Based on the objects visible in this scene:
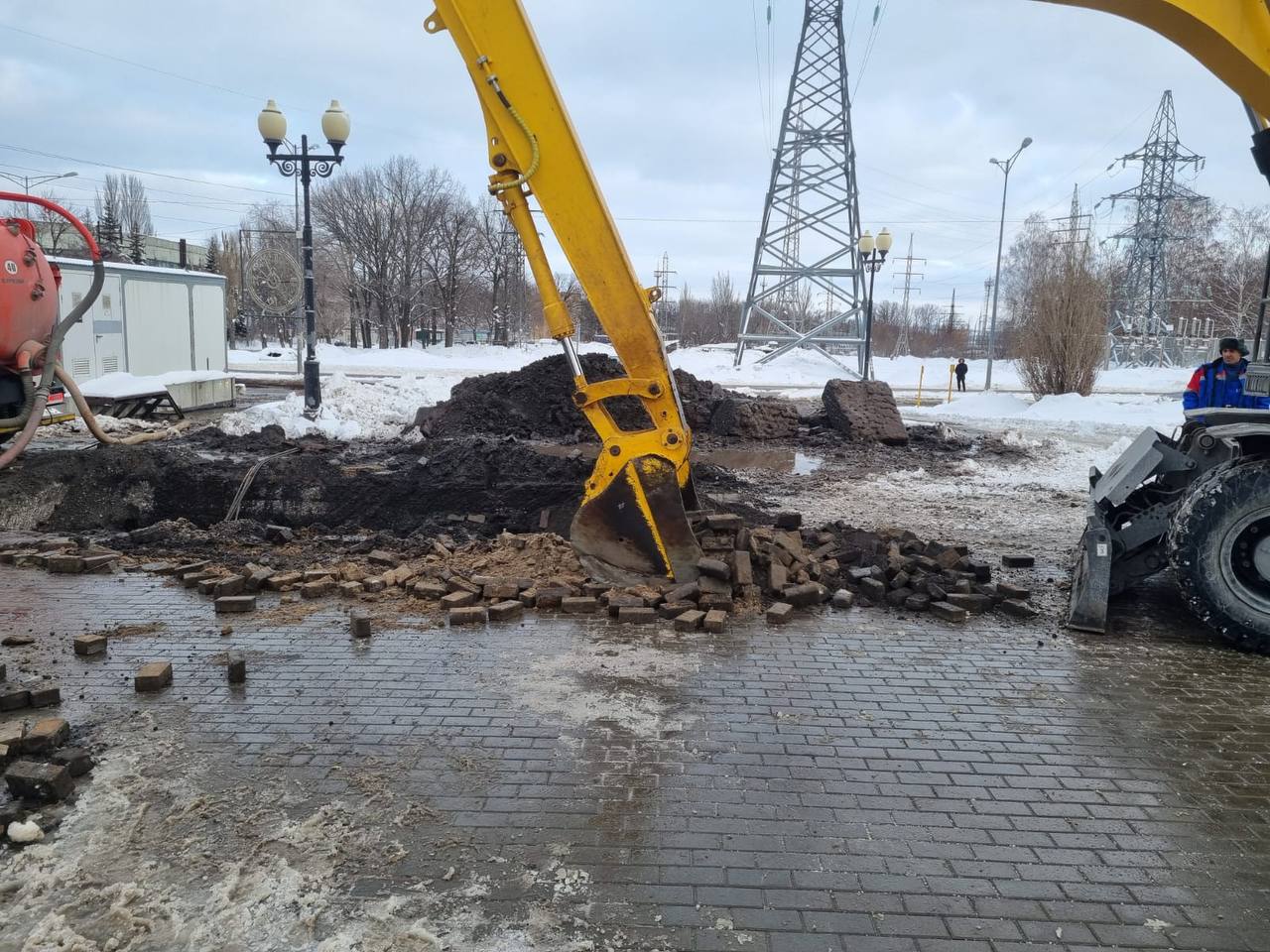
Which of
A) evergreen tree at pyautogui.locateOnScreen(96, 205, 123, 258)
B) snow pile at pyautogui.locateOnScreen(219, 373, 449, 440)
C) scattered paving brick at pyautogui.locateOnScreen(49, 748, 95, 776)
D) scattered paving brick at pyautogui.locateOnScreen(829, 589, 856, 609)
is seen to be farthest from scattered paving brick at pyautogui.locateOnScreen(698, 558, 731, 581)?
evergreen tree at pyautogui.locateOnScreen(96, 205, 123, 258)

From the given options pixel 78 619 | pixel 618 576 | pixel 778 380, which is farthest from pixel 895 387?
pixel 78 619

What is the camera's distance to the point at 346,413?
18.4 m

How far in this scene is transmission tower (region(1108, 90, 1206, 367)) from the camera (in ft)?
163

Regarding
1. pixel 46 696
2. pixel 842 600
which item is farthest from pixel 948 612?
pixel 46 696

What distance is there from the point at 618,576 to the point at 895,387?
35.5 meters

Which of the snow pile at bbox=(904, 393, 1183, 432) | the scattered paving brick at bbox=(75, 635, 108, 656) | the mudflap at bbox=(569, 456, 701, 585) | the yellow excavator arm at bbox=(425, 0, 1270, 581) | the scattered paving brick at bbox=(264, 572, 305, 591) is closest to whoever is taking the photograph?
the scattered paving brick at bbox=(75, 635, 108, 656)

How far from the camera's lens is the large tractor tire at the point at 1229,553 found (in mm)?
6234

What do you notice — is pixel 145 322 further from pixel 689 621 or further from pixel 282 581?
pixel 689 621

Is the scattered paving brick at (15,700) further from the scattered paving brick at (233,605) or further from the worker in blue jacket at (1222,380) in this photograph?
the worker in blue jacket at (1222,380)

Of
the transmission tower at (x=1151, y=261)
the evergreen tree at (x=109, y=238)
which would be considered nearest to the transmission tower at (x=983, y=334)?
the transmission tower at (x=1151, y=261)

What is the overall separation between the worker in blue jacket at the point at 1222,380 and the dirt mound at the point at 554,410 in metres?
9.67

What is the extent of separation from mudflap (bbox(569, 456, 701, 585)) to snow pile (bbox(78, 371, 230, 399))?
1369 cm

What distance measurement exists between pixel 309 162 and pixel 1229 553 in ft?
52.6

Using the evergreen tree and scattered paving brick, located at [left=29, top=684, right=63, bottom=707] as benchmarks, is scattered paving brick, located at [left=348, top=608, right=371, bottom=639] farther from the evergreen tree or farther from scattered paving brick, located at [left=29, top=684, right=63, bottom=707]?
the evergreen tree
